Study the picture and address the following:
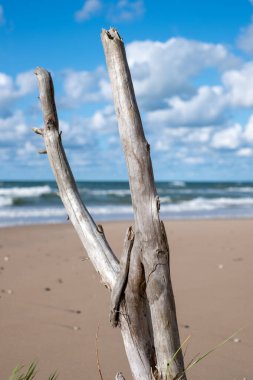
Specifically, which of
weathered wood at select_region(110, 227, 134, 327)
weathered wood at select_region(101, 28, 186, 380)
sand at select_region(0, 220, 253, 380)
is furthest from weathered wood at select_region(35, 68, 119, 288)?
sand at select_region(0, 220, 253, 380)

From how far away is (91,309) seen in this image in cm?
674

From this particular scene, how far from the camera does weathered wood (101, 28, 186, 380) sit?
104 inches

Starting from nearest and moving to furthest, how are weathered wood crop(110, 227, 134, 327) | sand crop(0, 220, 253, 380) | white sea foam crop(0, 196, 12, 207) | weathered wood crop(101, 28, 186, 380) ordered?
weathered wood crop(101, 28, 186, 380)
weathered wood crop(110, 227, 134, 327)
sand crop(0, 220, 253, 380)
white sea foam crop(0, 196, 12, 207)

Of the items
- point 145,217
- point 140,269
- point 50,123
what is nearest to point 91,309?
point 50,123

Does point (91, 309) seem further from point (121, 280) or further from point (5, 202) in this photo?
point (5, 202)

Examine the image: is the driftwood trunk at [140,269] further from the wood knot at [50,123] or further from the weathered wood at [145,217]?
the wood knot at [50,123]

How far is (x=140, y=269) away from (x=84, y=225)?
0.51 meters

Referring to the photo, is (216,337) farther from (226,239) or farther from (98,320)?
(226,239)

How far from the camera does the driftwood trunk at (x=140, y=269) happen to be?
2.64 metres

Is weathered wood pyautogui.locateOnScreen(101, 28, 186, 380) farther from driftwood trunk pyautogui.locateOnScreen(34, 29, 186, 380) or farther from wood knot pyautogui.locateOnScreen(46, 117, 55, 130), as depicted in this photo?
wood knot pyautogui.locateOnScreen(46, 117, 55, 130)

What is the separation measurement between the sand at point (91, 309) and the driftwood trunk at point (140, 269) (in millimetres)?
2033

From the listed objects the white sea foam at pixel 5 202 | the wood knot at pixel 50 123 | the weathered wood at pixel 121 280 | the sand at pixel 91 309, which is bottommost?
the sand at pixel 91 309

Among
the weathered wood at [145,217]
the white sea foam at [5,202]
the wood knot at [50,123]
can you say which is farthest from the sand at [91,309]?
the white sea foam at [5,202]

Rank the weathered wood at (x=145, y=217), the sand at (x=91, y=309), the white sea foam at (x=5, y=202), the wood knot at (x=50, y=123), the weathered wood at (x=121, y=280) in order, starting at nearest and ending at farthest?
the weathered wood at (x=145, y=217) < the weathered wood at (x=121, y=280) < the wood knot at (x=50, y=123) < the sand at (x=91, y=309) < the white sea foam at (x=5, y=202)
